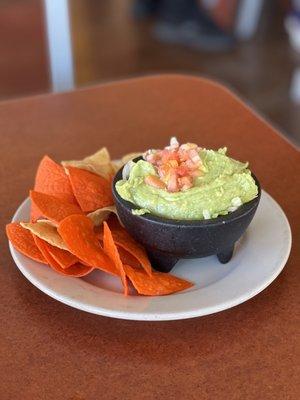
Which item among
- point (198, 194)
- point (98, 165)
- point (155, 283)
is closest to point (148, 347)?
point (155, 283)

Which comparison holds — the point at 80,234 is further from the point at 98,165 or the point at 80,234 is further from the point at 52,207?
the point at 98,165

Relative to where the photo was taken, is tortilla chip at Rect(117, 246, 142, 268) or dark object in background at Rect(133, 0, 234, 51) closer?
tortilla chip at Rect(117, 246, 142, 268)

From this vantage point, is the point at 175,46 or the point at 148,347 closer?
the point at 148,347

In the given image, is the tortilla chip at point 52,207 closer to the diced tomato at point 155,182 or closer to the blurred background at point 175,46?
the diced tomato at point 155,182

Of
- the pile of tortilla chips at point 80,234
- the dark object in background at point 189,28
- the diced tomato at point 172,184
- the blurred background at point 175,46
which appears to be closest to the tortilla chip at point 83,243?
the pile of tortilla chips at point 80,234

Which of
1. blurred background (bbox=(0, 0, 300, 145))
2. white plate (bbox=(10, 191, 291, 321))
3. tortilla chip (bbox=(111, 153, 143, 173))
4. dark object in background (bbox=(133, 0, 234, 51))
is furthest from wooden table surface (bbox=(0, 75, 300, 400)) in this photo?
dark object in background (bbox=(133, 0, 234, 51))

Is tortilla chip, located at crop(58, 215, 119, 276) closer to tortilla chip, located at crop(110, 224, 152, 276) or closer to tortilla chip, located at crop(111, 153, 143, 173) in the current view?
tortilla chip, located at crop(110, 224, 152, 276)
